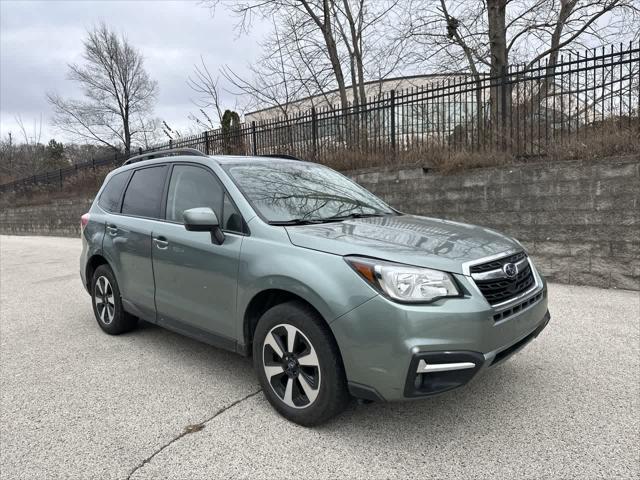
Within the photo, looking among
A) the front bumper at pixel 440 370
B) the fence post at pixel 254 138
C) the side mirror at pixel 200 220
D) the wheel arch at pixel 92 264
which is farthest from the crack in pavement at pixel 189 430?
the fence post at pixel 254 138

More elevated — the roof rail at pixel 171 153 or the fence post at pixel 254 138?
the fence post at pixel 254 138

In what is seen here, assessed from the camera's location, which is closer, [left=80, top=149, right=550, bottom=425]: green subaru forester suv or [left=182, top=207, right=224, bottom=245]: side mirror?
[left=80, top=149, right=550, bottom=425]: green subaru forester suv

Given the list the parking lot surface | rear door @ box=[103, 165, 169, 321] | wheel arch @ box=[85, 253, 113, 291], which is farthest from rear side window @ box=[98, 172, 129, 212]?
the parking lot surface

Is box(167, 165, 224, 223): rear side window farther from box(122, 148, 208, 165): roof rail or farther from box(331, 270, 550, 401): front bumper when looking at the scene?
box(331, 270, 550, 401): front bumper

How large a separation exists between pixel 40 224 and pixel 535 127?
2338 cm

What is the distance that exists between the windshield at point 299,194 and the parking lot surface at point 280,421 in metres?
1.32

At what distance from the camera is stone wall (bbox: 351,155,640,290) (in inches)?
234

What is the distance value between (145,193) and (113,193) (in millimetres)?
780

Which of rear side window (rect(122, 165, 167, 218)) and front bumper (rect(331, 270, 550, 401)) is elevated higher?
rear side window (rect(122, 165, 167, 218))

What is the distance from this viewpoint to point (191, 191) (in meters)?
3.63

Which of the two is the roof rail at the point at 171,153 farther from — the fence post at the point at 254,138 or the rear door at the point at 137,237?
the fence post at the point at 254,138

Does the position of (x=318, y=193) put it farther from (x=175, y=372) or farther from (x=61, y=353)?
(x=61, y=353)

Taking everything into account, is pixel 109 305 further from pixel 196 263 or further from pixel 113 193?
pixel 196 263

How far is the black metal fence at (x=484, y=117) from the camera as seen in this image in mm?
6664
